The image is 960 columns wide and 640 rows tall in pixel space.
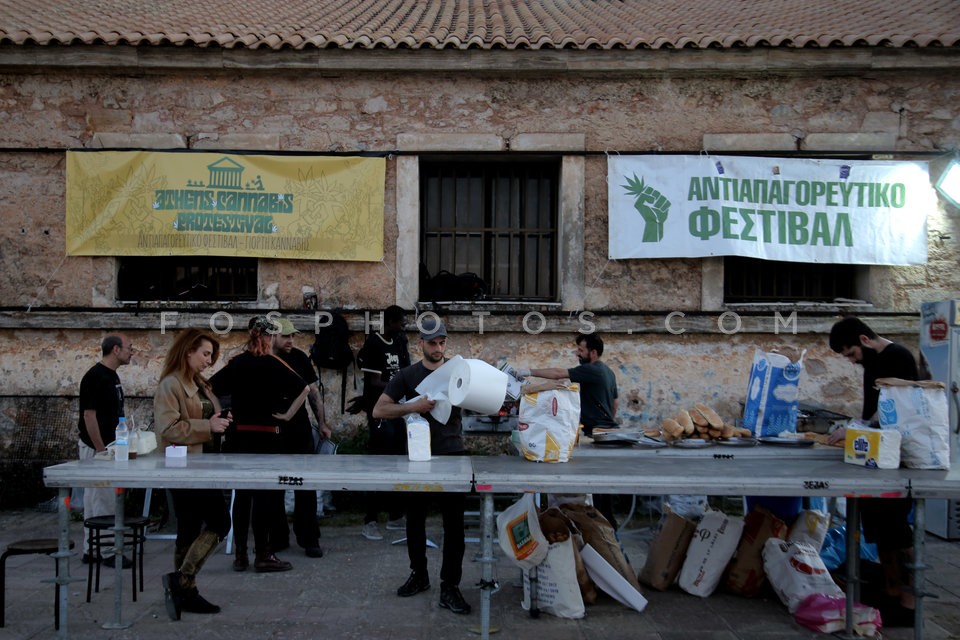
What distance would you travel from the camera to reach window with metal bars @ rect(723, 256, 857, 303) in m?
9.04

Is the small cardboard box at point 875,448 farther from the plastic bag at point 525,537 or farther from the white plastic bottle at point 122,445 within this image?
the white plastic bottle at point 122,445

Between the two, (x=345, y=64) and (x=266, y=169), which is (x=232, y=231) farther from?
(x=345, y=64)

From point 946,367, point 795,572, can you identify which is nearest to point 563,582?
point 795,572

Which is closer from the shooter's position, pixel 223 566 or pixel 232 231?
pixel 223 566

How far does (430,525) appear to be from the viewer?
25.1 ft

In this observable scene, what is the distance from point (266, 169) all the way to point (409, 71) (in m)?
1.91

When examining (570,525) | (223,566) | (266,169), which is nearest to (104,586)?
(223,566)

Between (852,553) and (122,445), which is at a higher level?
(122,445)

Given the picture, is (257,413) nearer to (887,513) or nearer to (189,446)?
(189,446)

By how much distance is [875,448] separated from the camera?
4898mm

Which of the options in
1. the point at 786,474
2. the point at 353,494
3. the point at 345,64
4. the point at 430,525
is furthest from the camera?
the point at 345,64

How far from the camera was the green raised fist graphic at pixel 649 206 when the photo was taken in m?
8.69

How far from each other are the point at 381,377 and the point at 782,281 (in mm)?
4791

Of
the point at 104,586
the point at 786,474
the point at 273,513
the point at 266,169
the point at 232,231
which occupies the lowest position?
the point at 104,586
